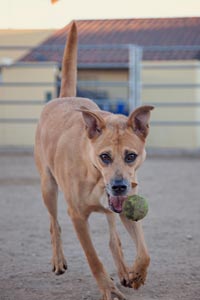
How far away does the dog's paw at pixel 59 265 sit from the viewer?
4.88 m

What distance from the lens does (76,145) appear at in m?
4.52

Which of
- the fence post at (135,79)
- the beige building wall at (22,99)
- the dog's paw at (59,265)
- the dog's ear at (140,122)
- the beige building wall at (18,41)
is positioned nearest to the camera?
the dog's ear at (140,122)

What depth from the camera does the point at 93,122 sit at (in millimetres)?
4324

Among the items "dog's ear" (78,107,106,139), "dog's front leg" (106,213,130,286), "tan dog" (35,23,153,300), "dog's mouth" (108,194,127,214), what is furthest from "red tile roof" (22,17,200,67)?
"dog's mouth" (108,194,127,214)

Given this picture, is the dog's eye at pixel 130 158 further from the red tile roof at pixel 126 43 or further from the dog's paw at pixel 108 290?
the red tile roof at pixel 126 43

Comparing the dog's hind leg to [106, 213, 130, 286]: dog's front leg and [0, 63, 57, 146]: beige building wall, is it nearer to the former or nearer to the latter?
[106, 213, 130, 286]: dog's front leg

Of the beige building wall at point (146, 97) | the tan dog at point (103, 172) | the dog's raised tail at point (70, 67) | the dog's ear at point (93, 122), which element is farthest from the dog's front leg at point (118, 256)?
the beige building wall at point (146, 97)

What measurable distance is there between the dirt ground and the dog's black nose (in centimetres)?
69

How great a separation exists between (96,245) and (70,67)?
1.40 metres

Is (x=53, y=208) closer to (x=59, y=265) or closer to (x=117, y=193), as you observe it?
(x=59, y=265)

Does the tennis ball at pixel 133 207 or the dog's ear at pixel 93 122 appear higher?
the dog's ear at pixel 93 122

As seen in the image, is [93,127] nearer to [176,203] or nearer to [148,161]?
[176,203]

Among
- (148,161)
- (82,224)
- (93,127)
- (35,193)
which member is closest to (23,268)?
(82,224)

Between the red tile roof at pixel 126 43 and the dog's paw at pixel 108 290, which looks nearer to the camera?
the dog's paw at pixel 108 290
